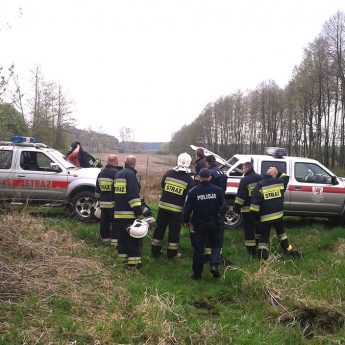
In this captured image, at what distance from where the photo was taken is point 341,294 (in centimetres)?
560

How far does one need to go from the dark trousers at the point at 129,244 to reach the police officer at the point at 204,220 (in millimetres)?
985

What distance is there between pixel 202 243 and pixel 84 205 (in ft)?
13.3

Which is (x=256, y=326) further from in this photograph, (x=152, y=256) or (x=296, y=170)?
(x=296, y=170)

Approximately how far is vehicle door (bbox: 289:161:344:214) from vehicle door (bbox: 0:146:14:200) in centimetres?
682

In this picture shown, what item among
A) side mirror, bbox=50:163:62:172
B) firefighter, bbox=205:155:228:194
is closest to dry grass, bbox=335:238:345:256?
firefighter, bbox=205:155:228:194

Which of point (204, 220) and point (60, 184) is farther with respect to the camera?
point (60, 184)

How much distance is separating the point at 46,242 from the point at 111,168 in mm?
1942

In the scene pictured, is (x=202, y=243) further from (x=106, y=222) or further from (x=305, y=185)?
(x=305, y=185)

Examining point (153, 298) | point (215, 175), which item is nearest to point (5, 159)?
point (215, 175)

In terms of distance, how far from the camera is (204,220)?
661 cm

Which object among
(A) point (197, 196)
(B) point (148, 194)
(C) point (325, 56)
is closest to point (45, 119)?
(B) point (148, 194)

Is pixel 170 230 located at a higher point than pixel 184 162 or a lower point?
lower

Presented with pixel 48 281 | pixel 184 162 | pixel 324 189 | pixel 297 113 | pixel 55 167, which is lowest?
pixel 48 281

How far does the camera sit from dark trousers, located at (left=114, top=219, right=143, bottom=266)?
691cm
